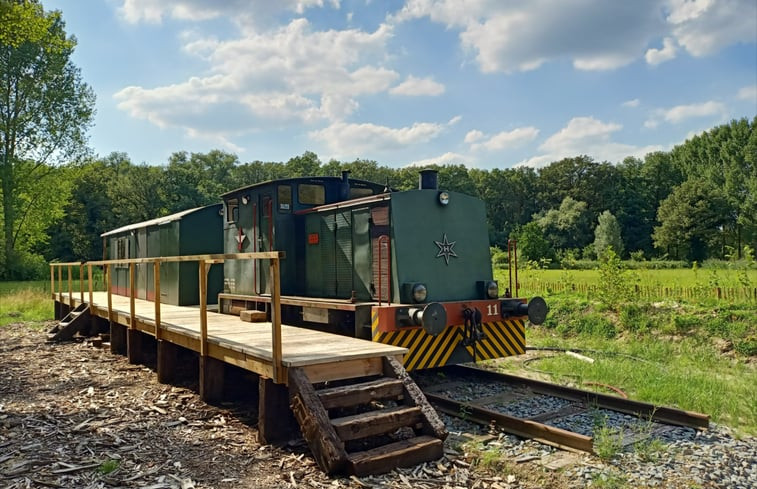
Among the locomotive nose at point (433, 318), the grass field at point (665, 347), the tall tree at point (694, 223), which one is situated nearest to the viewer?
the locomotive nose at point (433, 318)

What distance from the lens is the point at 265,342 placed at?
19.7 ft

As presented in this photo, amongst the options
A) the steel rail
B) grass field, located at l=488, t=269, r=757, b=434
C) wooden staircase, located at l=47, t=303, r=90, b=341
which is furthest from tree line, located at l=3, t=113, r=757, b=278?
the steel rail

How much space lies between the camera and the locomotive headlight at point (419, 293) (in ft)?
22.3

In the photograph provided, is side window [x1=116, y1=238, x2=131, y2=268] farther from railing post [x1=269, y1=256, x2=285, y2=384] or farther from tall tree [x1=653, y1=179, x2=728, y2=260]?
tall tree [x1=653, y1=179, x2=728, y2=260]

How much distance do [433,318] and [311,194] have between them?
3727mm

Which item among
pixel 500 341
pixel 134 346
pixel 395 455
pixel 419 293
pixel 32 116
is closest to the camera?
pixel 395 455

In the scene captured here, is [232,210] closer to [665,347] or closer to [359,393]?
[359,393]

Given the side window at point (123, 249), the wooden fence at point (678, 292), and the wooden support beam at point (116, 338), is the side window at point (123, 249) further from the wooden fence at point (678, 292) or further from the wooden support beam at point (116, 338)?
the wooden fence at point (678, 292)

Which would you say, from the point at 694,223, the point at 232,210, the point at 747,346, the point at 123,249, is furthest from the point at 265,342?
the point at 694,223

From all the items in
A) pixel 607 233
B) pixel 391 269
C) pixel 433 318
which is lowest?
pixel 433 318

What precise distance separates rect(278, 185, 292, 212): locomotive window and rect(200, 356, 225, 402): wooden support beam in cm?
296

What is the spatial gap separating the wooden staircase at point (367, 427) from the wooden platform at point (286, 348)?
208 millimetres

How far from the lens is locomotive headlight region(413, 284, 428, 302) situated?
267 inches

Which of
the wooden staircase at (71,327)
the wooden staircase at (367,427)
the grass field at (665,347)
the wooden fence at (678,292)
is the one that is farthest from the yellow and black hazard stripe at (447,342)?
the wooden staircase at (71,327)
